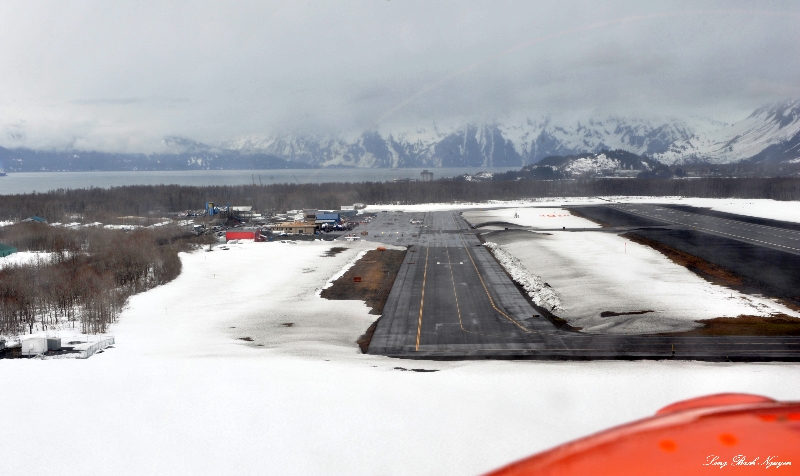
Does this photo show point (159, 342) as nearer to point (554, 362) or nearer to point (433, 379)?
point (433, 379)

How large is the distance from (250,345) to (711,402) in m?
28.1

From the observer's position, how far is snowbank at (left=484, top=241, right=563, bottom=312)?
135ft

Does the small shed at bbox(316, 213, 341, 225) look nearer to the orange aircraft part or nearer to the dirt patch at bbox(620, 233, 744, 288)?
the dirt patch at bbox(620, 233, 744, 288)

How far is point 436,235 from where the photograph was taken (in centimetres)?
8694

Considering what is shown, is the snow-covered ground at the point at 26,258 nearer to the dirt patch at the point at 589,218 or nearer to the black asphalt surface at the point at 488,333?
the black asphalt surface at the point at 488,333

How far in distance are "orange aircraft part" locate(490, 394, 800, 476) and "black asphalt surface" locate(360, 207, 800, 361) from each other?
22721 millimetres

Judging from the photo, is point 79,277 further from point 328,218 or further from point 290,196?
point 290,196

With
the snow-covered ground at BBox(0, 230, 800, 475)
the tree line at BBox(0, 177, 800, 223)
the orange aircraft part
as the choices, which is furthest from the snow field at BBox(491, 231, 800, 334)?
the tree line at BBox(0, 177, 800, 223)

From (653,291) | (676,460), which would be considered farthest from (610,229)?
(676,460)

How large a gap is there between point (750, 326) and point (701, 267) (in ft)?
68.3

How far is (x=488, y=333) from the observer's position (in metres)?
33.4

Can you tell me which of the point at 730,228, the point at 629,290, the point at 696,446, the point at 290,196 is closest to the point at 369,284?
the point at 629,290

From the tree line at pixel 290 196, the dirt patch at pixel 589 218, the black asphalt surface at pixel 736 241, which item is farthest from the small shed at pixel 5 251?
the dirt patch at pixel 589 218

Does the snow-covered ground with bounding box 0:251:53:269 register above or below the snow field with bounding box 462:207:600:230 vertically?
below
